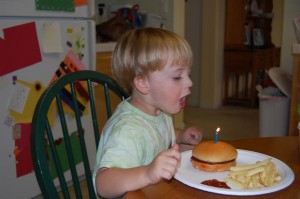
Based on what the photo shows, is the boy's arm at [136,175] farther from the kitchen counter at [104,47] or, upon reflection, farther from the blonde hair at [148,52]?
the kitchen counter at [104,47]

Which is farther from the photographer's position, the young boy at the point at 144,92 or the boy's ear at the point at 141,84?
the boy's ear at the point at 141,84

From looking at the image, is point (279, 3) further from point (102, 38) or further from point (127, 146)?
point (127, 146)

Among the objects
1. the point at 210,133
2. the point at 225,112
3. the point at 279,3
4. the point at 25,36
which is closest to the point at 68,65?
the point at 25,36

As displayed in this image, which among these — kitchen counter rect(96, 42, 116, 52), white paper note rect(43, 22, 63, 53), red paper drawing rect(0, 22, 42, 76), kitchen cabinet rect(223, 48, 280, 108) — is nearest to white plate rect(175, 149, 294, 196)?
red paper drawing rect(0, 22, 42, 76)

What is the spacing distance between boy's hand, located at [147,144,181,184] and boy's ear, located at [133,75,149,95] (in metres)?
0.32

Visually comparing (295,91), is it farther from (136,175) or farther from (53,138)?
(136,175)

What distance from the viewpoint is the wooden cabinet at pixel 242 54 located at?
480 centimetres

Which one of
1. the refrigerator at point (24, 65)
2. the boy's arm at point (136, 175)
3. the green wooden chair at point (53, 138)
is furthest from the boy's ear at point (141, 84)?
the refrigerator at point (24, 65)

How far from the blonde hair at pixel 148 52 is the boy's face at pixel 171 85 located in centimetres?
2

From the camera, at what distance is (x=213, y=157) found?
2.90 ft

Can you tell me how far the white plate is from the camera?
76 cm

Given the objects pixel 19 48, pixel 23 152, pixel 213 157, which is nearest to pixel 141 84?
pixel 213 157

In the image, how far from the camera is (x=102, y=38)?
9.66 feet

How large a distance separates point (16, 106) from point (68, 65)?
43 centimetres
